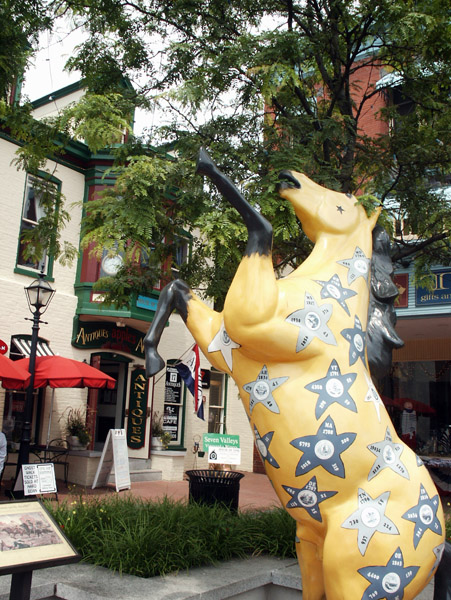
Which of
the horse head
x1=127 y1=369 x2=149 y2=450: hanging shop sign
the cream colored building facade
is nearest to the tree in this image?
the horse head

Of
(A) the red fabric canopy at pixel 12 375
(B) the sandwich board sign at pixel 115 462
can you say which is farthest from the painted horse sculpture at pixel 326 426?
(B) the sandwich board sign at pixel 115 462

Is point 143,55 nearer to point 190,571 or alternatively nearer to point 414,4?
point 414,4

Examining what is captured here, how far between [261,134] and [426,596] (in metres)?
4.67

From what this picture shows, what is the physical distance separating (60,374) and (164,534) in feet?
18.7

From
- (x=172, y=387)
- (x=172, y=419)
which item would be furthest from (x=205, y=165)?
(x=172, y=419)

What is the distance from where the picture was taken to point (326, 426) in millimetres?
2793

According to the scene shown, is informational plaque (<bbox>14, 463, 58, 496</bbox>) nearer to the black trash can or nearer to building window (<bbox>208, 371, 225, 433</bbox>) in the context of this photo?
the black trash can

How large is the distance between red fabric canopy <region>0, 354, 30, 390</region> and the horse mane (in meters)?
6.77

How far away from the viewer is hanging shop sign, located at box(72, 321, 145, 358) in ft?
41.8

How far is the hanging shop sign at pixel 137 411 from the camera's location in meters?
13.4

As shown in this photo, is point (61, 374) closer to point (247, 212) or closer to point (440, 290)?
point (440, 290)

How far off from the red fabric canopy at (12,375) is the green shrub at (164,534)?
143 inches

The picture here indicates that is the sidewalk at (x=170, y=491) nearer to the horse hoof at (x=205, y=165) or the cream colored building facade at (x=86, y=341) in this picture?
the cream colored building facade at (x=86, y=341)

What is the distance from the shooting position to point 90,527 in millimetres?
A: 5004
